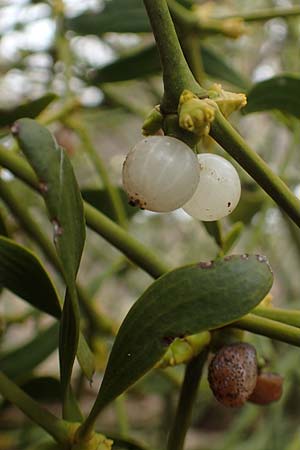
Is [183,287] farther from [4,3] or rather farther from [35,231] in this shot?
[4,3]

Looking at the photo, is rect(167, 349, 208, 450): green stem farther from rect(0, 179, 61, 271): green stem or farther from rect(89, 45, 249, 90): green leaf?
rect(89, 45, 249, 90): green leaf

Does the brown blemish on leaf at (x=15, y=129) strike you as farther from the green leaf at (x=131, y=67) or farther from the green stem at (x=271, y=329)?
the green leaf at (x=131, y=67)

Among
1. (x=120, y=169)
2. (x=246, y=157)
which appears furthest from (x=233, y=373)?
(x=120, y=169)

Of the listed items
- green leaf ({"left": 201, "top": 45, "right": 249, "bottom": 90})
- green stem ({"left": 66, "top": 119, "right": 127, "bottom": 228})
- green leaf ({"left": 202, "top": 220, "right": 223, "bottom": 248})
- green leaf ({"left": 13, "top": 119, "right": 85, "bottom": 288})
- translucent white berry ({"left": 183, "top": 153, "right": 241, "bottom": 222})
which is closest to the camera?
green leaf ({"left": 13, "top": 119, "right": 85, "bottom": 288})

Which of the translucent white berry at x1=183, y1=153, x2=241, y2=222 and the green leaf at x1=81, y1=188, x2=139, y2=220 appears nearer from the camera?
the translucent white berry at x1=183, y1=153, x2=241, y2=222

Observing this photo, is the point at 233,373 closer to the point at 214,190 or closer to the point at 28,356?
the point at 214,190

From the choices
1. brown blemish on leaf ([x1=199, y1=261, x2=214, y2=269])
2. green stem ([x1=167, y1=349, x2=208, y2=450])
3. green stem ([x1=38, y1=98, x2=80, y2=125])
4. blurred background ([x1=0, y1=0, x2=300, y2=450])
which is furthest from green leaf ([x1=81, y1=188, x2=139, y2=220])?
brown blemish on leaf ([x1=199, y1=261, x2=214, y2=269])
